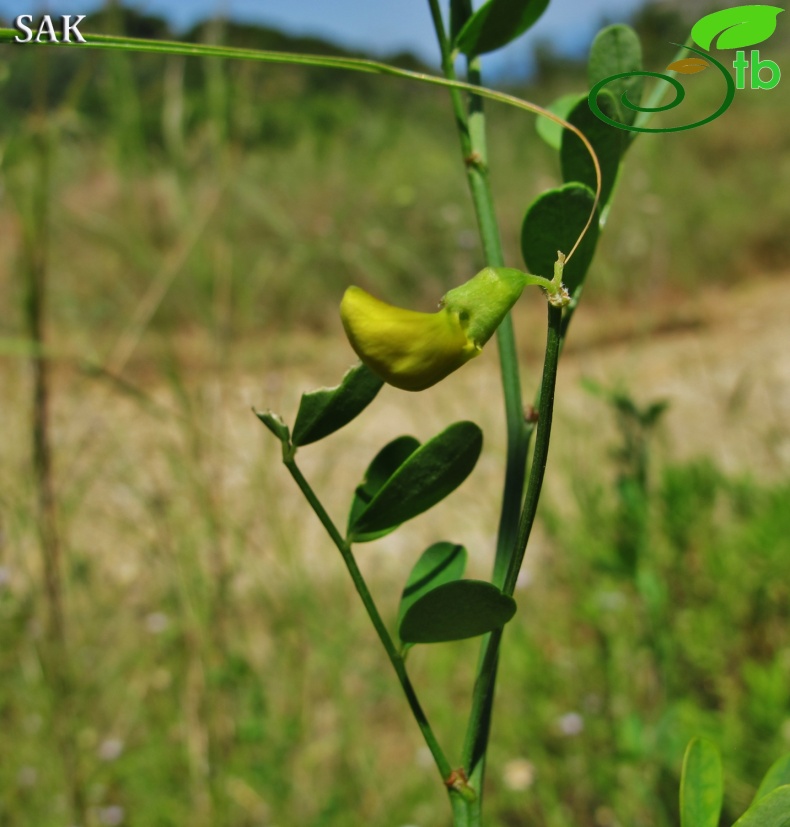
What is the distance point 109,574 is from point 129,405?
51 centimetres

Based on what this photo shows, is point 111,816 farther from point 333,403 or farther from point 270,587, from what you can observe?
point 333,403

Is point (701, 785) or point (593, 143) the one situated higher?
point (593, 143)

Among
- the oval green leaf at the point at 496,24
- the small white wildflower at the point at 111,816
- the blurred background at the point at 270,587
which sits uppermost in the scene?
the oval green leaf at the point at 496,24

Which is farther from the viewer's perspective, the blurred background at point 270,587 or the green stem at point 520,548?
the blurred background at point 270,587

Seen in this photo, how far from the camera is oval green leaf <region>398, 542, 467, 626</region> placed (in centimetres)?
30

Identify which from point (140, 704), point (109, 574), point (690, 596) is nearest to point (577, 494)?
point (690, 596)

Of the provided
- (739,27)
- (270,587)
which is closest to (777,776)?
(739,27)

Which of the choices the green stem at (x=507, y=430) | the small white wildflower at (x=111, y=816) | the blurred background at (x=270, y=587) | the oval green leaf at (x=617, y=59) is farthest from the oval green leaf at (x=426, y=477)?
the small white wildflower at (x=111, y=816)

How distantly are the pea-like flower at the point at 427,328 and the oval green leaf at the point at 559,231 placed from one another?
31mm

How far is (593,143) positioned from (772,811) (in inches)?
7.3

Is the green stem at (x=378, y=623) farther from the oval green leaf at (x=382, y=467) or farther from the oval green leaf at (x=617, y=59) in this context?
the oval green leaf at (x=617, y=59)

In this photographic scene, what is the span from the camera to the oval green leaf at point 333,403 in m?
0.26

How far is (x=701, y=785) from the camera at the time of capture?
0.83 ft

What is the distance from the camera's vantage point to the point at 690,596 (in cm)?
114
